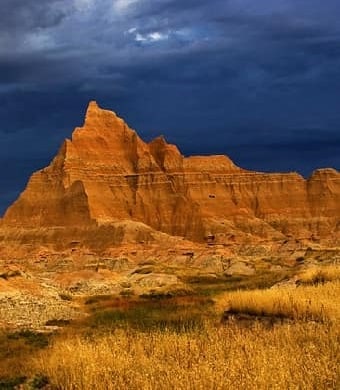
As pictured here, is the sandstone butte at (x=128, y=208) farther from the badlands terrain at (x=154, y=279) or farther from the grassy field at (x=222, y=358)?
the grassy field at (x=222, y=358)

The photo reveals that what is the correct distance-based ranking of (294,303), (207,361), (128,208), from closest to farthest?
(207,361)
(294,303)
(128,208)

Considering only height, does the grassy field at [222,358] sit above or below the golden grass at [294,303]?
below

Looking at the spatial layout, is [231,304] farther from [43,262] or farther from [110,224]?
[110,224]

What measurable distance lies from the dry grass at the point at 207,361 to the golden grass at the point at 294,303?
5.00 feet

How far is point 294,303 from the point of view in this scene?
655 inches

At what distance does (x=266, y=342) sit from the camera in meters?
12.3

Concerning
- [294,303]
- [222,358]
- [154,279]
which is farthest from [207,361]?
[154,279]

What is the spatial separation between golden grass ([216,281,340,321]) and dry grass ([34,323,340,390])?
1525 millimetres

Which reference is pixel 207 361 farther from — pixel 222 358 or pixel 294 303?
pixel 294 303

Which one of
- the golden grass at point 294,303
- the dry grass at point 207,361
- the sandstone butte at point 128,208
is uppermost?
the sandstone butte at point 128,208

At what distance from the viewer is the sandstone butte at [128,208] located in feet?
539

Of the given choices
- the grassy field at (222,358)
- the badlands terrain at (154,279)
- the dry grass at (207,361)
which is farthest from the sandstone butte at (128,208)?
the dry grass at (207,361)

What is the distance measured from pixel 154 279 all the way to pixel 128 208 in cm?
11252

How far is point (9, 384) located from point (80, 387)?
331 centimetres
